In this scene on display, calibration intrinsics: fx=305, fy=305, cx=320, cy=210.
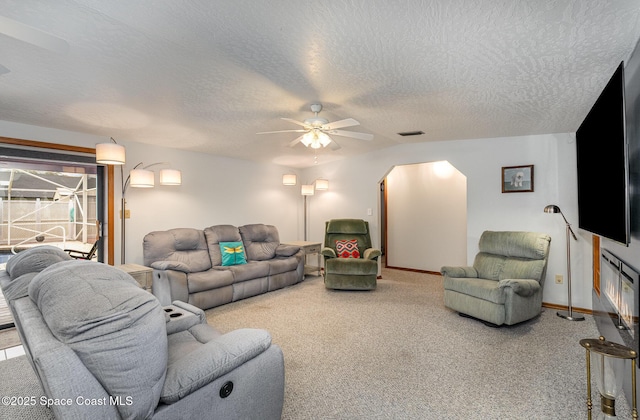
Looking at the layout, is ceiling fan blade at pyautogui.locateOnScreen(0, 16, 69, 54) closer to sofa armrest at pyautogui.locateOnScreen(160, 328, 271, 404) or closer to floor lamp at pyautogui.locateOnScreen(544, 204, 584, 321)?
sofa armrest at pyautogui.locateOnScreen(160, 328, 271, 404)

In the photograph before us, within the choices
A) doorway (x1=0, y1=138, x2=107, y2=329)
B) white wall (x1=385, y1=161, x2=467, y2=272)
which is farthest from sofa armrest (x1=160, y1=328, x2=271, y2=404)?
white wall (x1=385, y1=161, x2=467, y2=272)

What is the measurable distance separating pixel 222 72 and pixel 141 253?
3.00 metres

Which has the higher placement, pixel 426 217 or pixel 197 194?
pixel 197 194

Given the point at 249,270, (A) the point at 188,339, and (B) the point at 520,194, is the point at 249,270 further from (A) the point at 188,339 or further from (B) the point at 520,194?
(B) the point at 520,194

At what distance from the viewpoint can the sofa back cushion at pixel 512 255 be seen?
11.2 feet

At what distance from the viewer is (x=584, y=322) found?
10.9 ft

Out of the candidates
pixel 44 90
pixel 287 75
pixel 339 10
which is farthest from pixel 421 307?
pixel 44 90

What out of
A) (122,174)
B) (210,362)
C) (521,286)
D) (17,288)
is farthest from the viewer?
(122,174)

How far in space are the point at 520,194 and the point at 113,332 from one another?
4.50 m

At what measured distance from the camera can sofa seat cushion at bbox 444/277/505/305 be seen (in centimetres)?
309

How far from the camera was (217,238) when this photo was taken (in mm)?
4582

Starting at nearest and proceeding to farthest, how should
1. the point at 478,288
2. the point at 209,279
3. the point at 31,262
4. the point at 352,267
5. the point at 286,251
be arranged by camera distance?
the point at 31,262 < the point at 478,288 < the point at 209,279 < the point at 352,267 < the point at 286,251

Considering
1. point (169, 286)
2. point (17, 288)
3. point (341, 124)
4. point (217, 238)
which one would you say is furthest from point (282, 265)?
point (17, 288)

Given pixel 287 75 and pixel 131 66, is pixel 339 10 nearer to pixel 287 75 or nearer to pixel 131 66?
pixel 287 75
